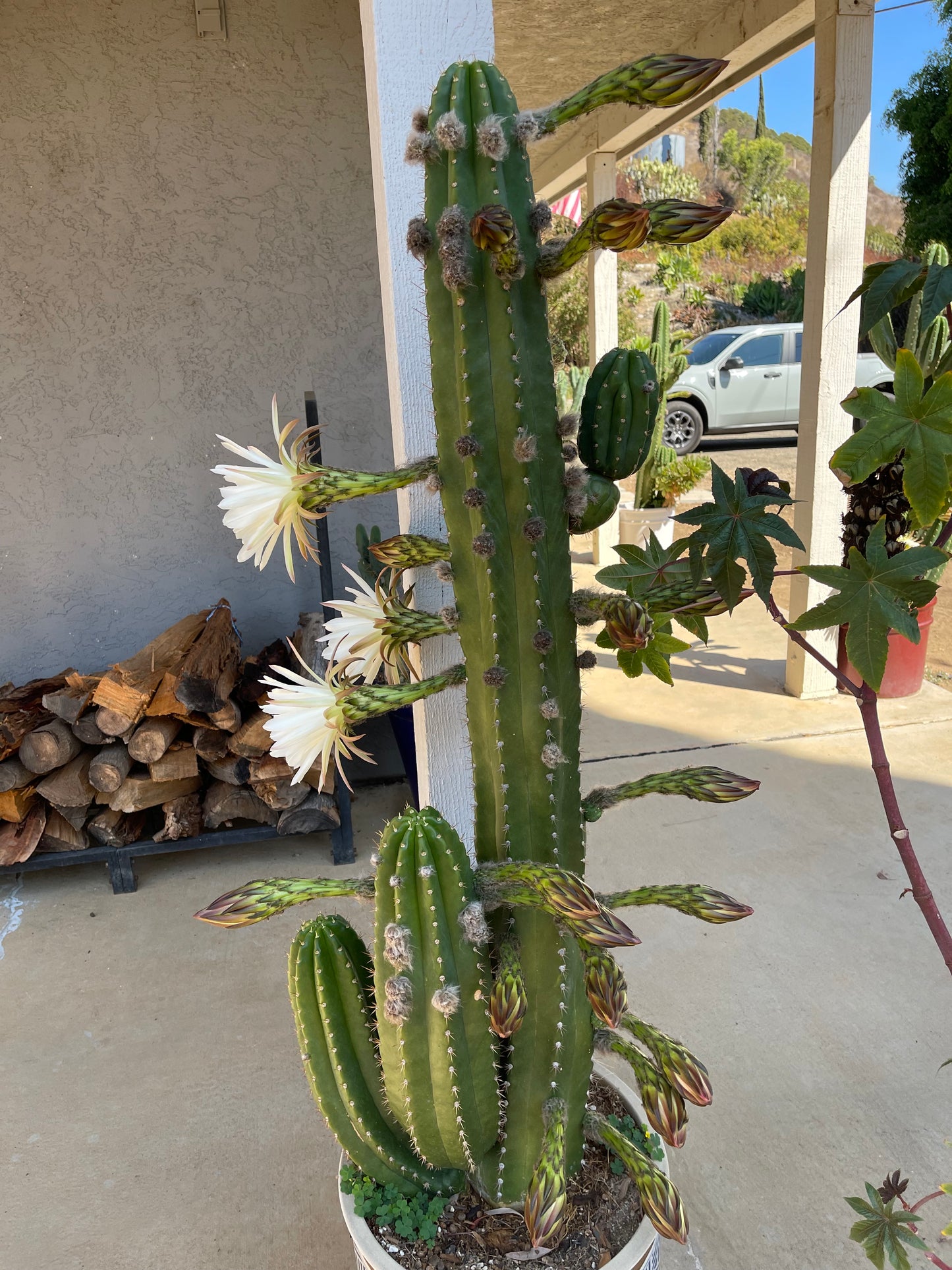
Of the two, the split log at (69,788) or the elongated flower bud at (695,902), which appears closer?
the elongated flower bud at (695,902)

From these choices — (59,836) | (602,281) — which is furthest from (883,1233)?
(602,281)

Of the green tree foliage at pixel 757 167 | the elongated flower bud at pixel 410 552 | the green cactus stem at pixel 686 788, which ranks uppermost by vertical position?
the green tree foliage at pixel 757 167

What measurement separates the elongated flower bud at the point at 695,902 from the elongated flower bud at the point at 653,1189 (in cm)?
34

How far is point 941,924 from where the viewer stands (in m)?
1.22

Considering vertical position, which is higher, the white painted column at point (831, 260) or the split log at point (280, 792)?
the white painted column at point (831, 260)

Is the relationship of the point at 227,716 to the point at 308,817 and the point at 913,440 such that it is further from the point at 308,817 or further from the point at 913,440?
the point at 913,440

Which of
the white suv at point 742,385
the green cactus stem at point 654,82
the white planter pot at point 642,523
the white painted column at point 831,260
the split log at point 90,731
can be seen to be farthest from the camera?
the white suv at point 742,385

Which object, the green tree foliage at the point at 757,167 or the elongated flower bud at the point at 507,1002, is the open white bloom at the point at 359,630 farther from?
the green tree foliage at the point at 757,167

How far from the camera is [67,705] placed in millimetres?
2969

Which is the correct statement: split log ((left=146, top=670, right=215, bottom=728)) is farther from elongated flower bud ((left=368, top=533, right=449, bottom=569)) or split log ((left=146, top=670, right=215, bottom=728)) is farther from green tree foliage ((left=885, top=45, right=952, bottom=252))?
green tree foliage ((left=885, top=45, right=952, bottom=252))

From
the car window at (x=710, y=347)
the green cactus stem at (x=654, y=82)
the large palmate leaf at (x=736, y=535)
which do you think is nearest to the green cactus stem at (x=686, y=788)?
the large palmate leaf at (x=736, y=535)

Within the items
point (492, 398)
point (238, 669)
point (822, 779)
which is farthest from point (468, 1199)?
point (822, 779)

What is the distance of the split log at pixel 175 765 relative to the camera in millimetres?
2986

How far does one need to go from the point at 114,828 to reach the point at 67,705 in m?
0.43
